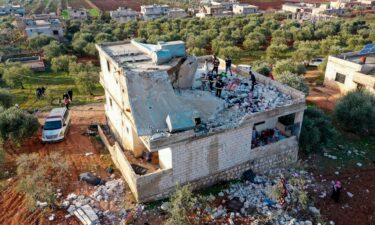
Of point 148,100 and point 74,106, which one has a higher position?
point 148,100

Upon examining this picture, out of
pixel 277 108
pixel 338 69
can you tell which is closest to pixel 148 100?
pixel 277 108

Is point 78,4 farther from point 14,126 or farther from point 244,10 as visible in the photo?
point 14,126

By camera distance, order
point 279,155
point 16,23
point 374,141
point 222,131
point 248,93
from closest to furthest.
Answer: point 222,131 < point 279,155 < point 248,93 < point 374,141 < point 16,23

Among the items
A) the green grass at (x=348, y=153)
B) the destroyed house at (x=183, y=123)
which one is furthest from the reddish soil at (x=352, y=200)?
the destroyed house at (x=183, y=123)

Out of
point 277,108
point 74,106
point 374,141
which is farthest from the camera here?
point 74,106

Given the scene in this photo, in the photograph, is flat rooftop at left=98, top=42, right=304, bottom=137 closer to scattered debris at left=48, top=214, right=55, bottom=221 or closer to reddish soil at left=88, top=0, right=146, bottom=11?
scattered debris at left=48, top=214, right=55, bottom=221

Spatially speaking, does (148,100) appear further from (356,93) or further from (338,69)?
(338,69)

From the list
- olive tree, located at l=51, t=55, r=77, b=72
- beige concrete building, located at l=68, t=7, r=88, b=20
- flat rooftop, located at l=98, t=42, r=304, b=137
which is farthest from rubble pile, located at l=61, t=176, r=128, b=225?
beige concrete building, located at l=68, t=7, r=88, b=20
